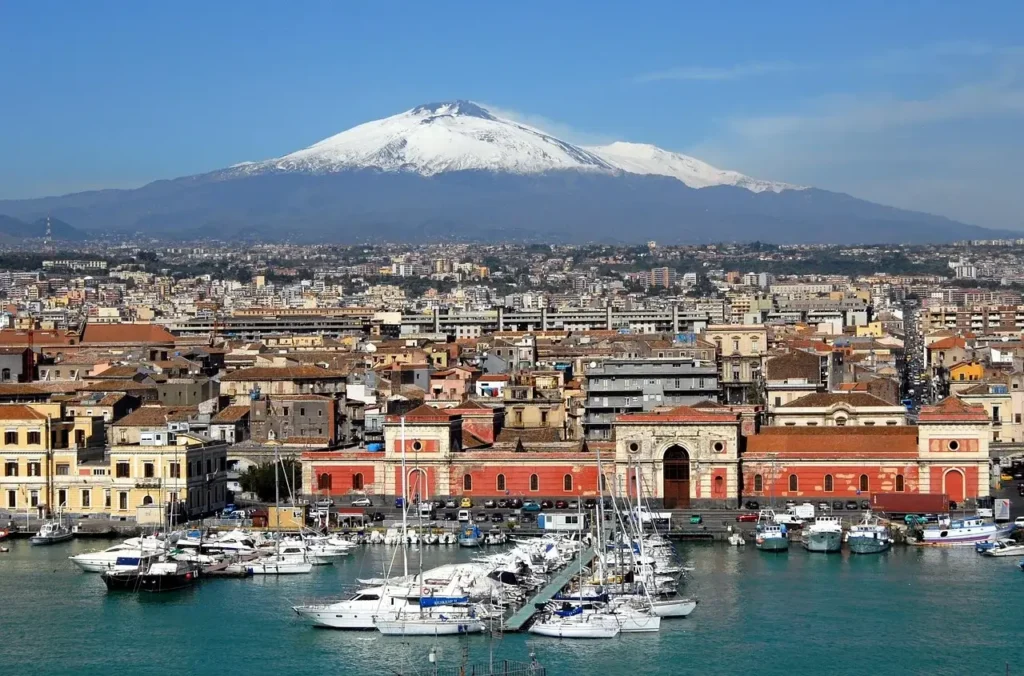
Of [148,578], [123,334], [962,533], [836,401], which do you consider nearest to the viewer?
[148,578]

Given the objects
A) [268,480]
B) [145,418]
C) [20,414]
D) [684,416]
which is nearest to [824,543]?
[684,416]

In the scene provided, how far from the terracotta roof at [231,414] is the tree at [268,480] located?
18.8ft

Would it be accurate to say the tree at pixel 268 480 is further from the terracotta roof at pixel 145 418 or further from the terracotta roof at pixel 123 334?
the terracotta roof at pixel 123 334

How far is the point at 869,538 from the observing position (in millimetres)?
39625

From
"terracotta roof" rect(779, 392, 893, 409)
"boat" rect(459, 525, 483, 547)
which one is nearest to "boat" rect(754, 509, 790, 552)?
"boat" rect(459, 525, 483, 547)

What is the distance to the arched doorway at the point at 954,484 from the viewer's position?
143 ft

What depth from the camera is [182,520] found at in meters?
43.4

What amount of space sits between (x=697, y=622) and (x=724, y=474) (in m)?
12.1

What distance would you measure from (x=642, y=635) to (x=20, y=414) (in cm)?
1894

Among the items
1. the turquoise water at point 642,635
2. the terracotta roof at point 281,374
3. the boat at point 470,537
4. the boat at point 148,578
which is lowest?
the turquoise water at point 642,635

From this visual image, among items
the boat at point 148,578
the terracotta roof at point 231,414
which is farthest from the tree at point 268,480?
the boat at point 148,578

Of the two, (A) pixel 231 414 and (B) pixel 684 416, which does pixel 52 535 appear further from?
(B) pixel 684 416

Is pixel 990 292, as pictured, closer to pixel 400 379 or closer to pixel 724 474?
pixel 400 379

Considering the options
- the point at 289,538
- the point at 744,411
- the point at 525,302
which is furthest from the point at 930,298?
the point at 289,538
